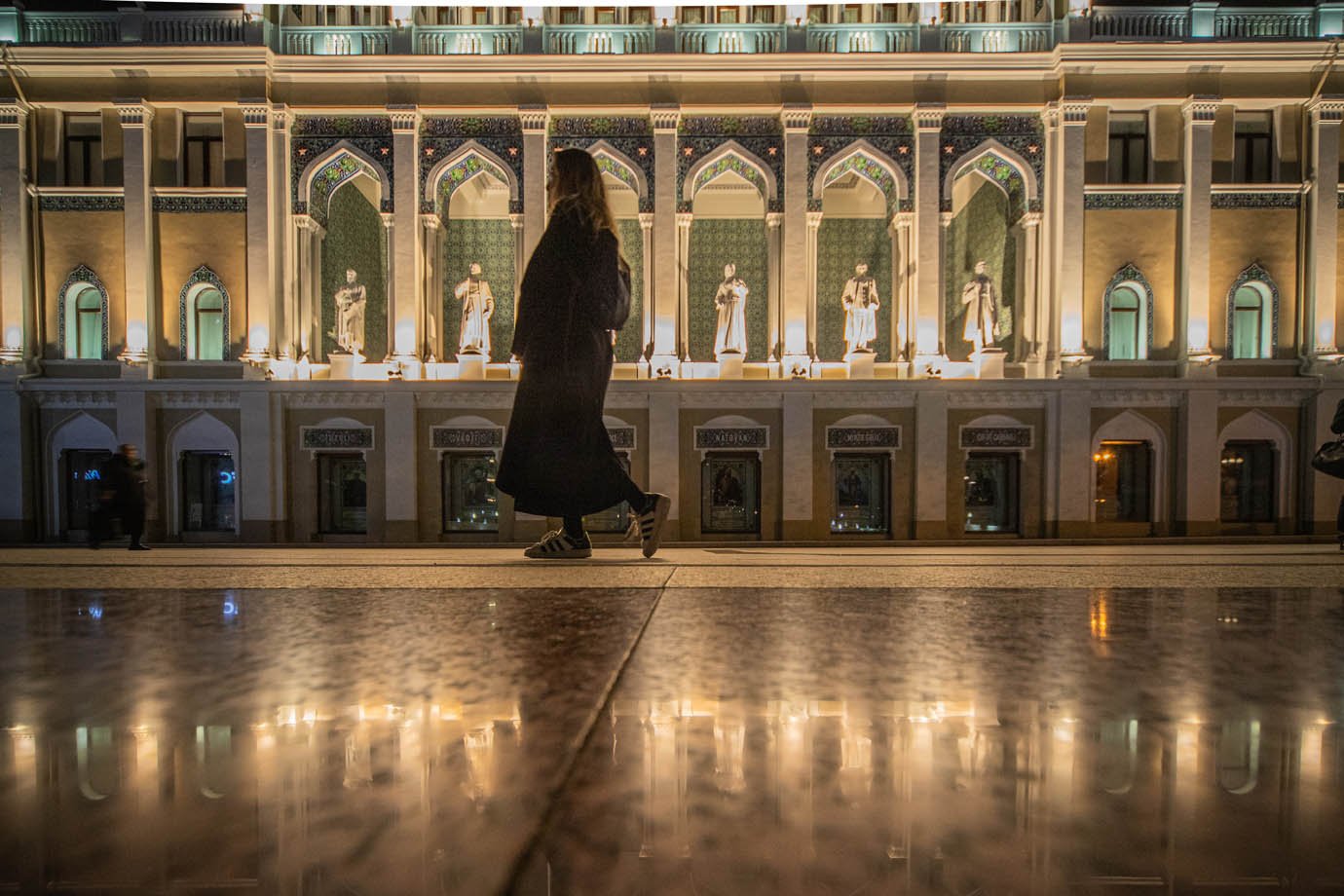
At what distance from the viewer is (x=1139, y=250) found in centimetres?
1620

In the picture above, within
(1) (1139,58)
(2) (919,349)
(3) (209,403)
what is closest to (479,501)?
(3) (209,403)

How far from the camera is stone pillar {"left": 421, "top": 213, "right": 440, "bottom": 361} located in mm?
16656

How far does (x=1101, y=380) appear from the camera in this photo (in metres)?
15.4

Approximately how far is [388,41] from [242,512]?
10.4m

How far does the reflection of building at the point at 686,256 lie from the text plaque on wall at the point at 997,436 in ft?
0.27

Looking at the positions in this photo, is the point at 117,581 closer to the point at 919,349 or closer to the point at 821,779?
the point at 821,779

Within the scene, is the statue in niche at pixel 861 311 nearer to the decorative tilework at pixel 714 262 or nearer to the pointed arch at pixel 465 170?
the decorative tilework at pixel 714 262

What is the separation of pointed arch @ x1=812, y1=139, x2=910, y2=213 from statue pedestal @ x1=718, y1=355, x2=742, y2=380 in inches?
156

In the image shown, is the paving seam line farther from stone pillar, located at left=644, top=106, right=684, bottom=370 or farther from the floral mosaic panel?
the floral mosaic panel

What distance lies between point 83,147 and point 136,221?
2.31m

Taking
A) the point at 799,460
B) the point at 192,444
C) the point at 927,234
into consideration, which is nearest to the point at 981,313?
the point at 927,234

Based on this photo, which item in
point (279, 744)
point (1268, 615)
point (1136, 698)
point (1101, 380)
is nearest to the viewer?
point (279, 744)

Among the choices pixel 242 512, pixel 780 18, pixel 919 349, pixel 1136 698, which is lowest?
pixel 242 512

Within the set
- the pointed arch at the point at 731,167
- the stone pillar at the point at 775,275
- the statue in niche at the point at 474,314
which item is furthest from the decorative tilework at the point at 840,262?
the statue in niche at the point at 474,314
